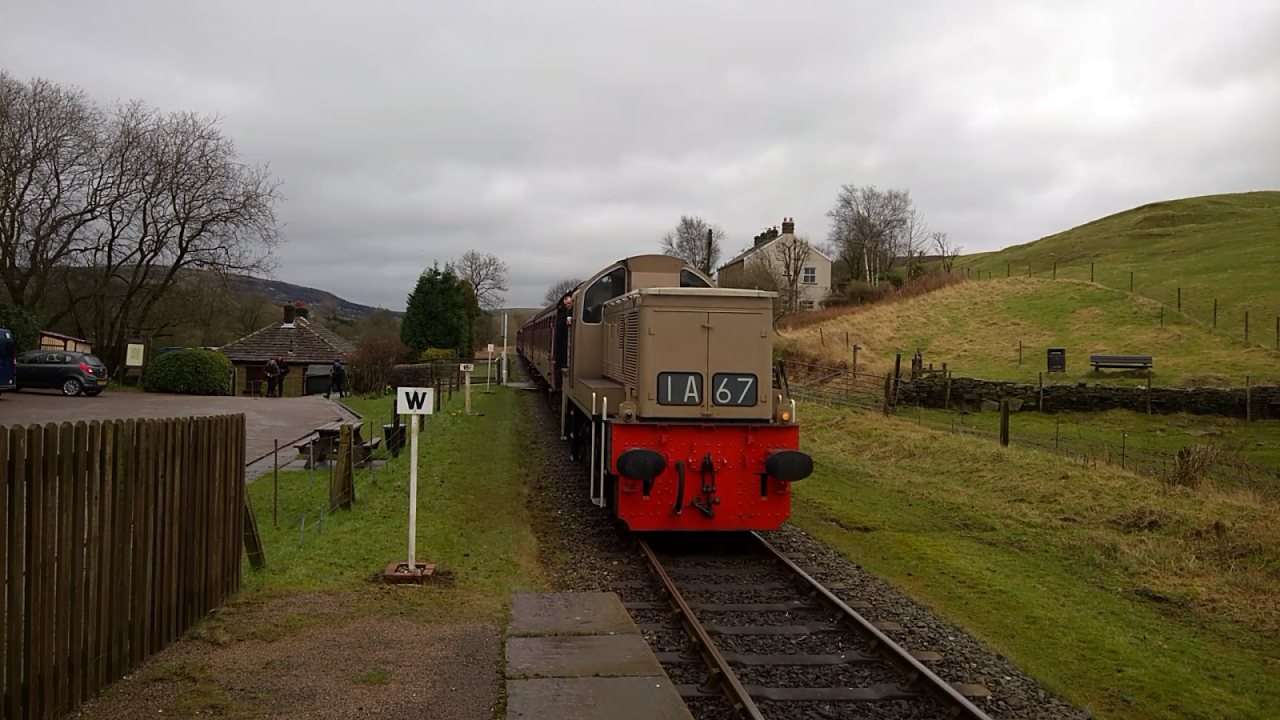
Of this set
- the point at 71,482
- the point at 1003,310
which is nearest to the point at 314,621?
the point at 71,482

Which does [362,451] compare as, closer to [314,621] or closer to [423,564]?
[423,564]

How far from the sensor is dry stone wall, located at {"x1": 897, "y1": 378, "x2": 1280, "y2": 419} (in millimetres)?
23828

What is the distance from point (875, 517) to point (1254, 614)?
4.83 m

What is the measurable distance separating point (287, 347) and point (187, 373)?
23.3ft

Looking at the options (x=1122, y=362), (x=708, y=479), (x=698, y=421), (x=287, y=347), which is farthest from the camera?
(x=287, y=347)

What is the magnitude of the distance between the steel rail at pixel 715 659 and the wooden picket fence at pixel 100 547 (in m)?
3.63

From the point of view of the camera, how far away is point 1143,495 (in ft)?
39.8

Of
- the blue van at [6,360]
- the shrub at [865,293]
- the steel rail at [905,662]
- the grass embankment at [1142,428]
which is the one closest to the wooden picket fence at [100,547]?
the steel rail at [905,662]

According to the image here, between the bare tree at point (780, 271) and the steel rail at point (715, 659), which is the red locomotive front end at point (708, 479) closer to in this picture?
the steel rail at point (715, 659)

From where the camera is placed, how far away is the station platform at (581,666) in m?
5.02

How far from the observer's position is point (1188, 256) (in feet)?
182

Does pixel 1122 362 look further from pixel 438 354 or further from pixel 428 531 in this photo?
pixel 438 354

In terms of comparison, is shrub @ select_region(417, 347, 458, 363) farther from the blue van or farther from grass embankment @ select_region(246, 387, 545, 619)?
grass embankment @ select_region(246, 387, 545, 619)

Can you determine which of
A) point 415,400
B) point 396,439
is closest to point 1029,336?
point 396,439
